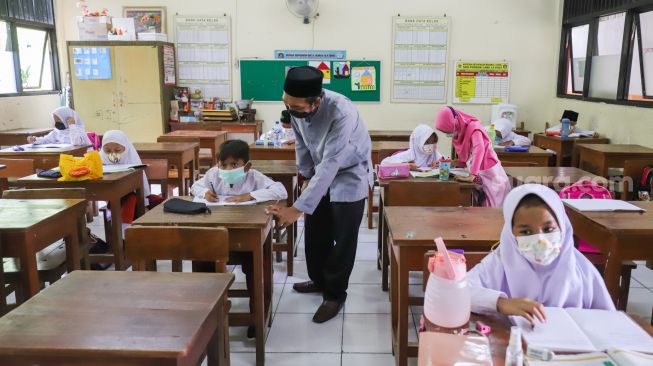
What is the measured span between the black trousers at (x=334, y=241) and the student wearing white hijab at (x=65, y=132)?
342 centimetres

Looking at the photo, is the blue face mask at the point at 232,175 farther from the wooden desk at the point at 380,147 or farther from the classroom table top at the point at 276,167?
the wooden desk at the point at 380,147

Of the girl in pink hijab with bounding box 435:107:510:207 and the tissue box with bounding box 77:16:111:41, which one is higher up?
the tissue box with bounding box 77:16:111:41

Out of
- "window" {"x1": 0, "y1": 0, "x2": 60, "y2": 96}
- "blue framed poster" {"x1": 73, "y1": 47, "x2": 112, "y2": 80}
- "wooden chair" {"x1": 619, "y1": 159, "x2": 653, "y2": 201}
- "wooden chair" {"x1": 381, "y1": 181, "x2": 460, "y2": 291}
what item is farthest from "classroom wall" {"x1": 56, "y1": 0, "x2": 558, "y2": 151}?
"wooden chair" {"x1": 381, "y1": 181, "x2": 460, "y2": 291}

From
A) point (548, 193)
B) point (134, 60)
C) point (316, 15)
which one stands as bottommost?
point (548, 193)

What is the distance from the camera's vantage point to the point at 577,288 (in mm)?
1405

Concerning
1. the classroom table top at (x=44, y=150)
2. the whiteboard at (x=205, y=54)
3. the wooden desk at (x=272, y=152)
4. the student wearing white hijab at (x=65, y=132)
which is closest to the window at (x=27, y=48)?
the student wearing white hijab at (x=65, y=132)

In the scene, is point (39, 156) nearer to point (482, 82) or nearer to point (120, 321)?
point (120, 321)

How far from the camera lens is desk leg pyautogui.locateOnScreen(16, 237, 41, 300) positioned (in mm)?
2146

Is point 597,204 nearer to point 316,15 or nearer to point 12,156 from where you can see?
point 12,156

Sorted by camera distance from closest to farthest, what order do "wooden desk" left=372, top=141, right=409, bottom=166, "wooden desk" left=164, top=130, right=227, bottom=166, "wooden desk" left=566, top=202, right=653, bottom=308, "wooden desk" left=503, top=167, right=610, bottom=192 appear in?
"wooden desk" left=566, top=202, right=653, bottom=308, "wooden desk" left=503, top=167, right=610, bottom=192, "wooden desk" left=372, top=141, right=409, bottom=166, "wooden desk" left=164, top=130, right=227, bottom=166

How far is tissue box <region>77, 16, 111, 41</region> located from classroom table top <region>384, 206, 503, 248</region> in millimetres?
5746

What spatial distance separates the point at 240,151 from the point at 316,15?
177 inches

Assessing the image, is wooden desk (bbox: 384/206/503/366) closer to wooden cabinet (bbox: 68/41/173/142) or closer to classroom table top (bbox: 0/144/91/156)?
classroom table top (bbox: 0/144/91/156)

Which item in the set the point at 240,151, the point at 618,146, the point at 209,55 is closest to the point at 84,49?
the point at 209,55
